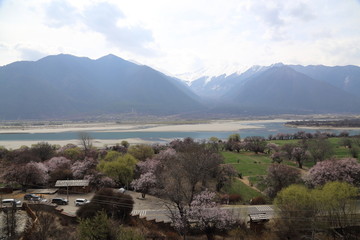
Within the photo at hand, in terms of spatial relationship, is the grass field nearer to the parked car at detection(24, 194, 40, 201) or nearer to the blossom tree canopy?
the blossom tree canopy

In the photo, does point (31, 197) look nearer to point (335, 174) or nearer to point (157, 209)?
point (157, 209)

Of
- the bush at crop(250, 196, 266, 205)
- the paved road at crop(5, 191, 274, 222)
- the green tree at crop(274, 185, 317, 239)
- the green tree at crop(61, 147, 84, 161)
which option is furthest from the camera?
the green tree at crop(61, 147, 84, 161)

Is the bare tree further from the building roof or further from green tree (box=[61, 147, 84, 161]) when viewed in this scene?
the building roof

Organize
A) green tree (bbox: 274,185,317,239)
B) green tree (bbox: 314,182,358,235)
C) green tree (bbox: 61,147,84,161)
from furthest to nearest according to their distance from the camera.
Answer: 1. green tree (bbox: 61,147,84,161)
2. green tree (bbox: 274,185,317,239)
3. green tree (bbox: 314,182,358,235)

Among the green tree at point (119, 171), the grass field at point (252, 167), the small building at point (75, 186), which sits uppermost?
the green tree at point (119, 171)

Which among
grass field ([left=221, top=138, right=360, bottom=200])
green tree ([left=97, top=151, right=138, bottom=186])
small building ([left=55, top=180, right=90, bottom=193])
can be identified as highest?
green tree ([left=97, top=151, right=138, bottom=186])

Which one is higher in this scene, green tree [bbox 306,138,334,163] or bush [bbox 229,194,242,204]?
green tree [bbox 306,138,334,163]

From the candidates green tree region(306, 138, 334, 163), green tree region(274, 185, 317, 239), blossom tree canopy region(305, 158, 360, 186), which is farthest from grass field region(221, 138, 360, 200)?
green tree region(274, 185, 317, 239)

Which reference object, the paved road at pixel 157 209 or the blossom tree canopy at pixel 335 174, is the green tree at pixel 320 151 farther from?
the paved road at pixel 157 209

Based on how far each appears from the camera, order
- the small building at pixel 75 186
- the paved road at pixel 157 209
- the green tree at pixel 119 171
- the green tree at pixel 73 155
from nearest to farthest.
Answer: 1. the paved road at pixel 157 209
2. the small building at pixel 75 186
3. the green tree at pixel 119 171
4. the green tree at pixel 73 155

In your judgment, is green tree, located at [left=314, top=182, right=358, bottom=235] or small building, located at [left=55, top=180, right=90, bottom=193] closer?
green tree, located at [left=314, top=182, right=358, bottom=235]

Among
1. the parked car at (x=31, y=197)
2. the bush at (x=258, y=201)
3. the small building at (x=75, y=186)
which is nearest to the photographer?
the bush at (x=258, y=201)

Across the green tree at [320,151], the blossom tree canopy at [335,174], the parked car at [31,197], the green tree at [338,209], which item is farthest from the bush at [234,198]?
the green tree at [320,151]
